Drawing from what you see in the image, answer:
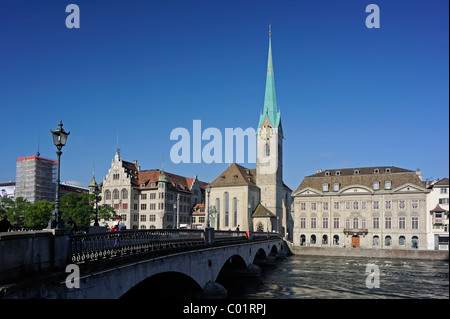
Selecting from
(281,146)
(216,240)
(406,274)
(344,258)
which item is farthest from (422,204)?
(216,240)

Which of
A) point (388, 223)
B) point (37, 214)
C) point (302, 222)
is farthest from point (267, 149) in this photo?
point (37, 214)

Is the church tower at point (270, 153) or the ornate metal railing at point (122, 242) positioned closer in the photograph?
the ornate metal railing at point (122, 242)

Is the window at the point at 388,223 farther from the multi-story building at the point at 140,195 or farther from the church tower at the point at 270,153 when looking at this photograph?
the multi-story building at the point at 140,195

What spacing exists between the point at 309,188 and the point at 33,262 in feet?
249

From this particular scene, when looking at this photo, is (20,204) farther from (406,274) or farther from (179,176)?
(406,274)

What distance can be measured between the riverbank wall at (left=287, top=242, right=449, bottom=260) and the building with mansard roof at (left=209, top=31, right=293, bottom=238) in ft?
50.8

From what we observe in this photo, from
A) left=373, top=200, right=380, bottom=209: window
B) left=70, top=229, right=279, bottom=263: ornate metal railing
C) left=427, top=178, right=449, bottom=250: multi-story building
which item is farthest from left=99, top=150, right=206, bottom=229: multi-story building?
left=70, top=229, right=279, bottom=263: ornate metal railing

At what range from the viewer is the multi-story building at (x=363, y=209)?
75.5 metres

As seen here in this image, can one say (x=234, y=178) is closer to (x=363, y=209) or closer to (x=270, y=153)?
(x=270, y=153)

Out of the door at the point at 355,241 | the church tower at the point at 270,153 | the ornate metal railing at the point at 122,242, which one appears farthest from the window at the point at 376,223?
the ornate metal railing at the point at 122,242

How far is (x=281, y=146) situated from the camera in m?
105

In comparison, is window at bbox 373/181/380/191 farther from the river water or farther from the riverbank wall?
the river water

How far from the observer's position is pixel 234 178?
96438 millimetres

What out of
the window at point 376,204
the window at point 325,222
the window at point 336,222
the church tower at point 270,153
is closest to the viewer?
the window at point 376,204
